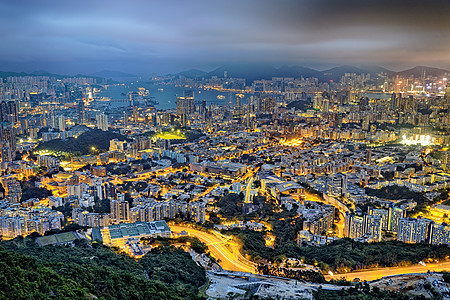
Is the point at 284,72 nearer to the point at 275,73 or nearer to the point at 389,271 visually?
the point at 275,73

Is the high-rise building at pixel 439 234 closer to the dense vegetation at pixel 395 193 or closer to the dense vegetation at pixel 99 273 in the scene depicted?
the dense vegetation at pixel 395 193

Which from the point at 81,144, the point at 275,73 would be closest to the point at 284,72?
the point at 275,73

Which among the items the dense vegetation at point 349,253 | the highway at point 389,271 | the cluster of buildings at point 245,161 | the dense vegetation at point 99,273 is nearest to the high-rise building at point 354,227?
the cluster of buildings at point 245,161

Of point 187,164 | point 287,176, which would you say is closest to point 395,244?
point 287,176

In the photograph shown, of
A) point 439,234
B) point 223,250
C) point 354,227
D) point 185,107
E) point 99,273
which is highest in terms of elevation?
point 185,107

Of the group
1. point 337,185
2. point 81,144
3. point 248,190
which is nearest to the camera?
point 337,185

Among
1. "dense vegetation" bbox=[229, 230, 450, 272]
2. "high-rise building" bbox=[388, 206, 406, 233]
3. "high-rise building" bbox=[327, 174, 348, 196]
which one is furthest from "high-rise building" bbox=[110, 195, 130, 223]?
"high-rise building" bbox=[388, 206, 406, 233]

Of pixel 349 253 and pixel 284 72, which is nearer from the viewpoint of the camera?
pixel 349 253
